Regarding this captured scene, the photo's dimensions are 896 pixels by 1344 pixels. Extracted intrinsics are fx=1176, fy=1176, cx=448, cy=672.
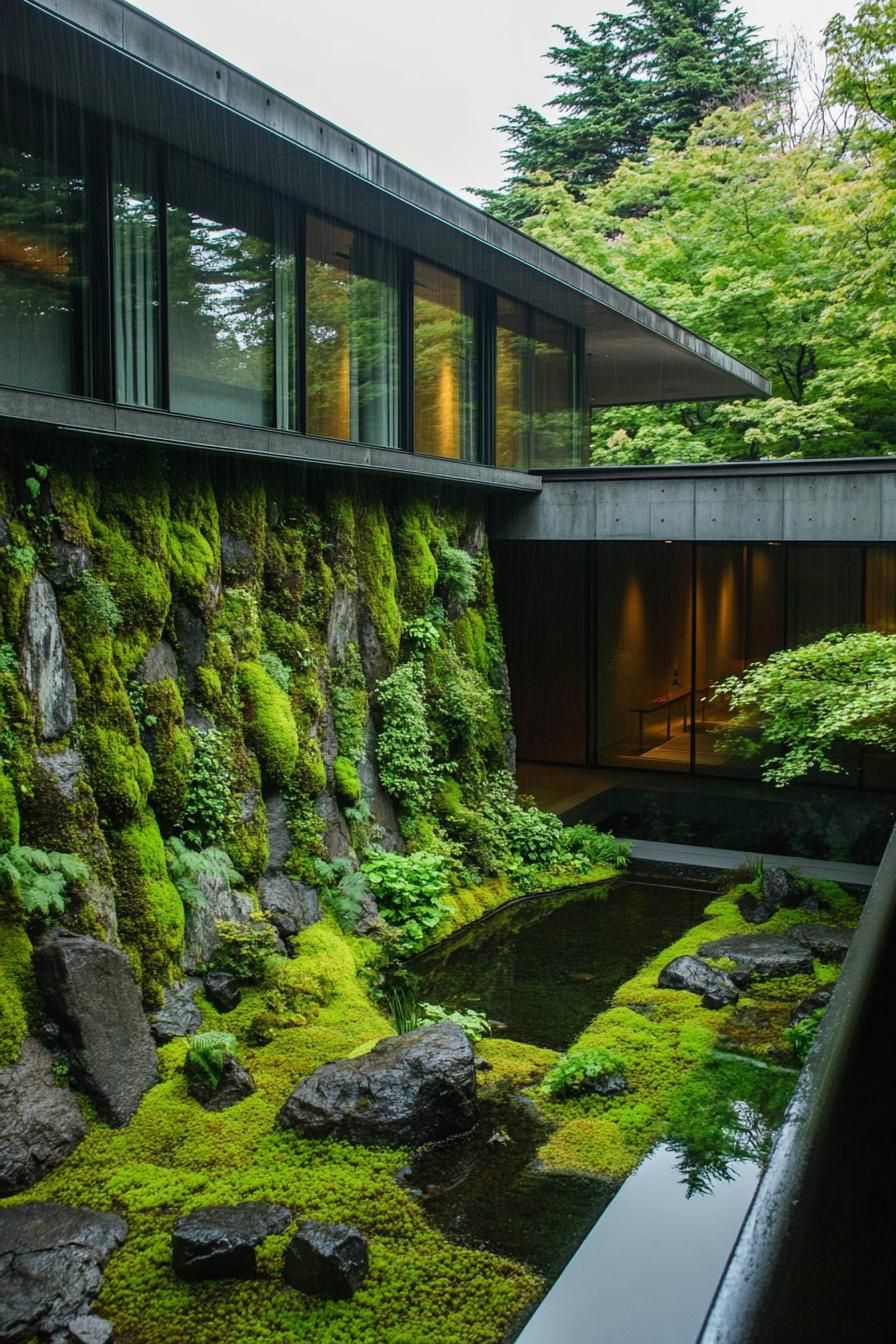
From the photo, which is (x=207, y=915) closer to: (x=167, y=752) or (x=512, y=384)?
(x=167, y=752)

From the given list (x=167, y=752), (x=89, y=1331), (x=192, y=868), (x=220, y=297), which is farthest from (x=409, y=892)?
(x=89, y=1331)

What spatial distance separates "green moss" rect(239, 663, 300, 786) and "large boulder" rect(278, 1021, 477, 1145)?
4.00m

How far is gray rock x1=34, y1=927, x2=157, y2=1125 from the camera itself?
8.71 metres

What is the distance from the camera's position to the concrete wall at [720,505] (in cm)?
1531

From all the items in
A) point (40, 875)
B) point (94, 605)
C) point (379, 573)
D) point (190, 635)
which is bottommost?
point (40, 875)

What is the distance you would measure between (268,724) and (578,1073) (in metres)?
4.88

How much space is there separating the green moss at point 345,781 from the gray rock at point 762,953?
436cm

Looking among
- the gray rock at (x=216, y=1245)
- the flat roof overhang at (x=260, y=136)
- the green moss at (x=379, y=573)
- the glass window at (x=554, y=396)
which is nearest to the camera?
the gray rock at (x=216, y=1245)

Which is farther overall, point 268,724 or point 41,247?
point 268,724

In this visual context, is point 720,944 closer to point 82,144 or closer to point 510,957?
point 510,957

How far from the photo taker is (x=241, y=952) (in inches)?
438

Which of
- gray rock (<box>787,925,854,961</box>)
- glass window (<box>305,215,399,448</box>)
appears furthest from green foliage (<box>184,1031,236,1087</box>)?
gray rock (<box>787,925,854,961</box>)

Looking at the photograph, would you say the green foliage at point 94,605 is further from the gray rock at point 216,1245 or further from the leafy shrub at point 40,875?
the gray rock at point 216,1245

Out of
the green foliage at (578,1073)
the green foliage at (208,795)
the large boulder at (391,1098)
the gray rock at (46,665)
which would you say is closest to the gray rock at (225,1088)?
the large boulder at (391,1098)
